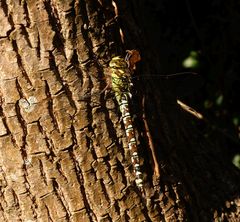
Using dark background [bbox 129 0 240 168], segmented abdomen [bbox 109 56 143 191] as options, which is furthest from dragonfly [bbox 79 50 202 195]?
dark background [bbox 129 0 240 168]

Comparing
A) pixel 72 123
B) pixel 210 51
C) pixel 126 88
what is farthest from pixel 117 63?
pixel 210 51

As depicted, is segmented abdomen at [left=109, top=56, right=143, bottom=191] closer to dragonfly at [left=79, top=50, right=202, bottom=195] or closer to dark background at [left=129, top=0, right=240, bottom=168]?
dragonfly at [left=79, top=50, right=202, bottom=195]

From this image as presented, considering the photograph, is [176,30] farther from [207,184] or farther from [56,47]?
[56,47]

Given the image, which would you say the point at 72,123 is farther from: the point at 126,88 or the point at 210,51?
the point at 210,51

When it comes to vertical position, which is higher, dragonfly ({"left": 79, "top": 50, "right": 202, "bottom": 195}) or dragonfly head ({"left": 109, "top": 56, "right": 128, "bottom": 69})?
dragonfly head ({"left": 109, "top": 56, "right": 128, "bottom": 69})

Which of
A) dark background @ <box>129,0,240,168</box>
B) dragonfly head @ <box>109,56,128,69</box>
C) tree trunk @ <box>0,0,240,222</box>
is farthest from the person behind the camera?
dark background @ <box>129,0,240,168</box>

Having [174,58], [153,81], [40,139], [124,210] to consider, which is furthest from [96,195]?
[174,58]

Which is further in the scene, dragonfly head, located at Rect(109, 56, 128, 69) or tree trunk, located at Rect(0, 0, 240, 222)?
dragonfly head, located at Rect(109, 56, 128, 69)
